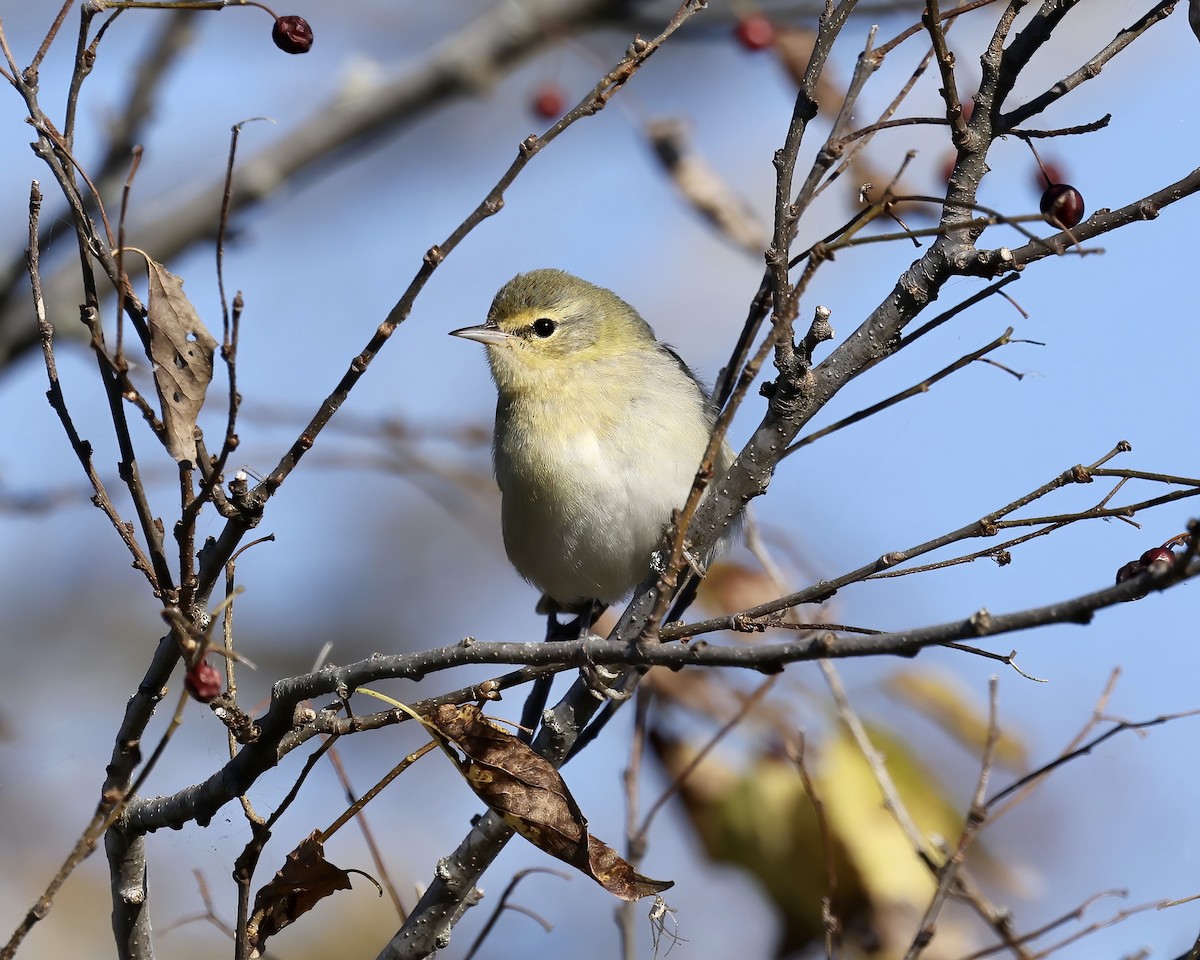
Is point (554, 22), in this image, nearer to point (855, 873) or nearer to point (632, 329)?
point (632, 329)

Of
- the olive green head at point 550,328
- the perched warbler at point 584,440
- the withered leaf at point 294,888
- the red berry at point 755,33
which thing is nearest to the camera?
the withered leaf at point 294,888

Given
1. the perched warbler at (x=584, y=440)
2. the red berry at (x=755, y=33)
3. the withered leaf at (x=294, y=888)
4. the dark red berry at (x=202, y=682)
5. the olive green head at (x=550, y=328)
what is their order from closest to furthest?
the dark red berry at (x=202, y=682)
the withered leaf at (x=294, y=888)
the perched warbler at (x=584, y=440)
the olive green head at (x=550, y=328)
the red berry at (x=755, y=33)

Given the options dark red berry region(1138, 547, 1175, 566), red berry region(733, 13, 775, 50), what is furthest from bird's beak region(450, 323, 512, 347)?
dark red berry region(1138, 547, 1175, 566)

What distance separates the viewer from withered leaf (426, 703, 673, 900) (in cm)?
254

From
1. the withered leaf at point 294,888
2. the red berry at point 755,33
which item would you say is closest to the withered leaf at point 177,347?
the withered leaf at point 294,888

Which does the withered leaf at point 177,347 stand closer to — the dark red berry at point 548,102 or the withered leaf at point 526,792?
the withered leaf at point 526,792

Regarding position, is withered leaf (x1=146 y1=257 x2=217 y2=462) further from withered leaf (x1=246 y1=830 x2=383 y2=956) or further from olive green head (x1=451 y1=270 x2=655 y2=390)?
olive green head (x1=451 y1=270 x2=655 y2=390)

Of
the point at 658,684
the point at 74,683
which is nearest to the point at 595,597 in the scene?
the point at 658,684

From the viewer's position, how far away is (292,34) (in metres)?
3.26

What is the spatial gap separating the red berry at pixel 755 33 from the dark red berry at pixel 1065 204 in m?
3.14

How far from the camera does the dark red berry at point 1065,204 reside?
10.1 ft

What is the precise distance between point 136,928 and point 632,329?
3416mm

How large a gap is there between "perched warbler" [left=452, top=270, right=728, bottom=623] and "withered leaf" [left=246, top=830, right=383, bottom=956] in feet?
6.84

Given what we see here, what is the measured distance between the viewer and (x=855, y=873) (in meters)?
4.60
